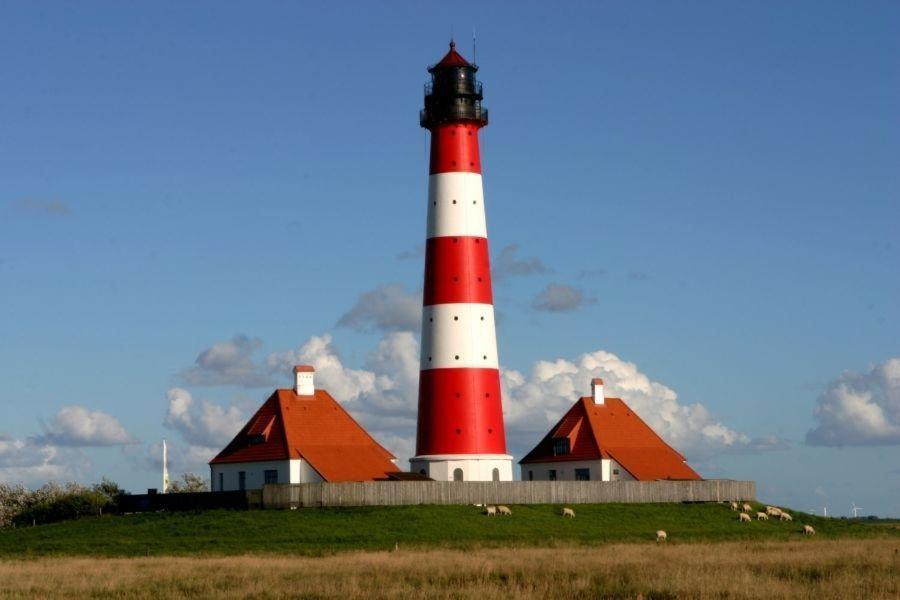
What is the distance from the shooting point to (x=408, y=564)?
43250mm

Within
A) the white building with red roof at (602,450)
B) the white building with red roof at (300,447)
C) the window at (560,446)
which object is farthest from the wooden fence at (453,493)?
the window at (560,446)

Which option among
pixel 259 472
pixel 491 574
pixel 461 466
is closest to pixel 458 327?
pixel 461 466

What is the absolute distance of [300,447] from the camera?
231 ft

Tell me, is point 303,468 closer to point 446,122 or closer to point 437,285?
point 437,285

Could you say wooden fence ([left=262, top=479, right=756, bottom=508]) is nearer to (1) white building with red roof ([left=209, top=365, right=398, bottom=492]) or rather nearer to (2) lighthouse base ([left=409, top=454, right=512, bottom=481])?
(2) lighthouse base ([left=409, top=454, right=512, bottom=481])

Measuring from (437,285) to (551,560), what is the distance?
23882 mm

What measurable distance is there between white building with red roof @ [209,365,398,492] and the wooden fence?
4871 millimetres

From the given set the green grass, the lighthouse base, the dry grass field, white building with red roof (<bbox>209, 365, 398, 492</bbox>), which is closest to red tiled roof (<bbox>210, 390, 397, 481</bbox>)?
white building with red roof (<bbox>209, 365, 398, 492</bbox>)

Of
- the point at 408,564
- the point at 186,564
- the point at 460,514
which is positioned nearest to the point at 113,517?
the point at 460,514

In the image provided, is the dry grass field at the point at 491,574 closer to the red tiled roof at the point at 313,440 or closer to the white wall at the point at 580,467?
the red tiled roof at the point at 313,440

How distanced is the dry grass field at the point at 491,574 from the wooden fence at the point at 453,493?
43.5ft

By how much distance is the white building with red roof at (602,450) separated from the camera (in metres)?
76.9

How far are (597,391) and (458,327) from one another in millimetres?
18035

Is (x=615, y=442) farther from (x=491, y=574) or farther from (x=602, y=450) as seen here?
(x=491, y=574)
